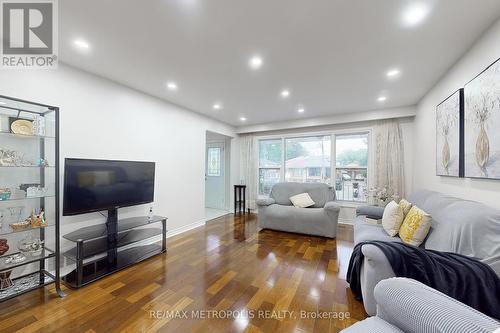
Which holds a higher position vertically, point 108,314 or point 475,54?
point 475,54

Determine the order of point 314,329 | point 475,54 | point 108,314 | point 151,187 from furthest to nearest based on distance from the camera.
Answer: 1. point 151,187
2. point 475,54
3. point 108,314
4. point 314,329

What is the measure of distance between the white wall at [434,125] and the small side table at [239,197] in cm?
379

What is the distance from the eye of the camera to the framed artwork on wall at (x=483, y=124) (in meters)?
1.61

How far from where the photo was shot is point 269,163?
225 inches

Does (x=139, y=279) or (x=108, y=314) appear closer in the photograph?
(x=108, y=314)

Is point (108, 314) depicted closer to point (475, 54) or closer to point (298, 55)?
point (298, 55)

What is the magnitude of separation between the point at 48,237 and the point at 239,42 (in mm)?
2907

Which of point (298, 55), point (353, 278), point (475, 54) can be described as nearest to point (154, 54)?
point (298, 55)

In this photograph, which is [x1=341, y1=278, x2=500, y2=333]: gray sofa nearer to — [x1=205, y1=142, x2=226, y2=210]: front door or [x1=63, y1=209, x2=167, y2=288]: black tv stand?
[x1=63, y1=209, x2=167, y2=288]: black tv stand

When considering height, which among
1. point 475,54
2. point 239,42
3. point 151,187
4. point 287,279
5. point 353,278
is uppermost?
point 239,42

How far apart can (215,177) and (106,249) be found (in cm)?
402

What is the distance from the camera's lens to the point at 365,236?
230 centimetres

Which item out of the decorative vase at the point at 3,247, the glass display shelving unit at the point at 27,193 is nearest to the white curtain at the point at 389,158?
the glass display shelving unit at the point at 27,193

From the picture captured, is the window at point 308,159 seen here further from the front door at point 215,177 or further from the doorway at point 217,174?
the front door at point 215,177
